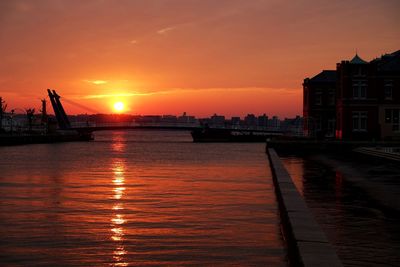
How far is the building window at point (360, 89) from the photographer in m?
75.3

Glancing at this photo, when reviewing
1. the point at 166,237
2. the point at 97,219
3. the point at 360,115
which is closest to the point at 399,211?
the point at 166,237

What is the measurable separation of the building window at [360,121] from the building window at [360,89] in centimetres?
193

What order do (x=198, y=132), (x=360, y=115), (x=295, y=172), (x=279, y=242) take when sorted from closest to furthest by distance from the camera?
1. (x=279, y=242)
2. (x=295, y=172)
3. (x=360, y=115)
4. (x=198, y=132)

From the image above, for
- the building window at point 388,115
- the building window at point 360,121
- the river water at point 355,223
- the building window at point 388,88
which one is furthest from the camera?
the building window at point 360,121

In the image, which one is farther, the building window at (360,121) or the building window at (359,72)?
the building window at (360,121)

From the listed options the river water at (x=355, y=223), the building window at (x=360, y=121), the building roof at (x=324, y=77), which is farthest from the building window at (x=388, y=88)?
the river water at (x=355, y=223)

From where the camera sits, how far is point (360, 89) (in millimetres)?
75438

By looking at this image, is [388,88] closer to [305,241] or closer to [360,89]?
[360,89]

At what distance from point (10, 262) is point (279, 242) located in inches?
213

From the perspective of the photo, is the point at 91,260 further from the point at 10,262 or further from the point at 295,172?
the point at 295,172

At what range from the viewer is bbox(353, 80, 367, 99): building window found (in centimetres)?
7531

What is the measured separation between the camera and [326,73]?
9525 centimetres

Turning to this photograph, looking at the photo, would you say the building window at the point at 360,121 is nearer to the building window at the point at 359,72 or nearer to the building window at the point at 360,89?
the building window at the point at 360,89

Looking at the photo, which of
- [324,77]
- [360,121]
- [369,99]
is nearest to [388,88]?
[369,99]
